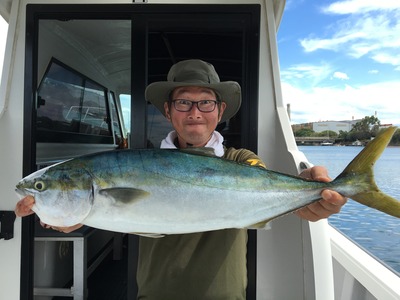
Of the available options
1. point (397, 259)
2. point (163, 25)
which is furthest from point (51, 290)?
point (397, 259)

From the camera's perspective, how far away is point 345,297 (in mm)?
2938

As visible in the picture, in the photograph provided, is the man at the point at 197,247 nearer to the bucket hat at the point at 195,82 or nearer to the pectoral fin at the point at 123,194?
the bucket hat at the point at 195,82

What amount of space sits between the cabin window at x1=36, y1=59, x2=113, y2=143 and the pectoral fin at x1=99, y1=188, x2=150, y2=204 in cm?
241

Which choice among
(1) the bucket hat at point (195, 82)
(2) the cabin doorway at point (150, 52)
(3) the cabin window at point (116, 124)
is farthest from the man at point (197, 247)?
(3) the cabin window at point (116, 124)

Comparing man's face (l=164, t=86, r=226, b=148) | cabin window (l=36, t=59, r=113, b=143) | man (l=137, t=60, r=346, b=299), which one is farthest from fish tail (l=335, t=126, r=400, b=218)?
cabin window (l=36, t=59, r=113, b=143)

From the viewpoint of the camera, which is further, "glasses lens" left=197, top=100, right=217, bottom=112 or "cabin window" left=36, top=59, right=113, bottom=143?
"cabin window" left=36, top=59, right=113, bottom=143

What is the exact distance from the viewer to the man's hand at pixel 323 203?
59.1 inches

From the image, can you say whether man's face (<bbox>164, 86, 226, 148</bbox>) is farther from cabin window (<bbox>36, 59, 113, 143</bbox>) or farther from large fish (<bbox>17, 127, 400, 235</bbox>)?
cabin window (<bbox>36, 59, 113, 143</bbox>)

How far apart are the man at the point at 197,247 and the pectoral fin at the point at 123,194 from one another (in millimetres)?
464

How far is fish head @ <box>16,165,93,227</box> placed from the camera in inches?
53.0

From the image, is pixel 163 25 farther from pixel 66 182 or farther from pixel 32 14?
pixel 66 182

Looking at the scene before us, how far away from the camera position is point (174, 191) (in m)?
1.41

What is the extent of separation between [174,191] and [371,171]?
2.89 ft

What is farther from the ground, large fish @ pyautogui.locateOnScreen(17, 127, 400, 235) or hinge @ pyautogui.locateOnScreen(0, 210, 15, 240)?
large fish @ pyautogui.locateOnScreen(17, 127, 400, 235)
